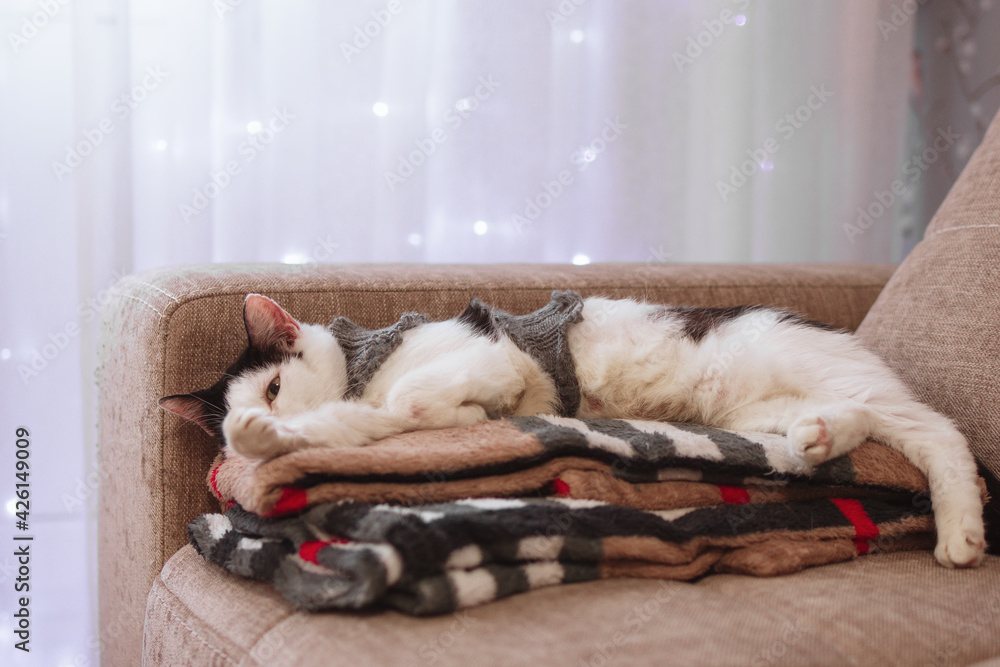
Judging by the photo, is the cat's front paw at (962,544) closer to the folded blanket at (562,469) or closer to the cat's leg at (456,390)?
the folded blanket at (562,469)

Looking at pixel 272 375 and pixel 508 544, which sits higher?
pixel 272 375

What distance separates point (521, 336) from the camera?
1.26m

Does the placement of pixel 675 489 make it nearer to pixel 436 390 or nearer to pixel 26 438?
pixel 436 390

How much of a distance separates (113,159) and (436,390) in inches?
51.0

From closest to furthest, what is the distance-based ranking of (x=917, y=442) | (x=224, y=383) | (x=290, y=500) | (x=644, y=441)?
(x=290, y=500), (x=644, y=441), (x=917, y=442), (x=224, y=383)

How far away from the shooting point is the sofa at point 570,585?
74 cm

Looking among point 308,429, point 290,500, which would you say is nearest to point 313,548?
point 290,500

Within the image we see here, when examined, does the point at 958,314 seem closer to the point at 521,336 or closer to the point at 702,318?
the point at 702,318

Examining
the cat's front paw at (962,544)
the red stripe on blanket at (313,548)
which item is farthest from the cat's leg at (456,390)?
the cat's front paw at (962,544)

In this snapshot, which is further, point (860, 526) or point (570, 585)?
point (860, 526)

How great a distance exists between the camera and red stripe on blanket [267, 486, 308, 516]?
0.87 m

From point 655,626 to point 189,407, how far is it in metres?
0.80

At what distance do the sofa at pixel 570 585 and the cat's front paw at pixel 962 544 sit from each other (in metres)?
0.02

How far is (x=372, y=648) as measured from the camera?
70cm
